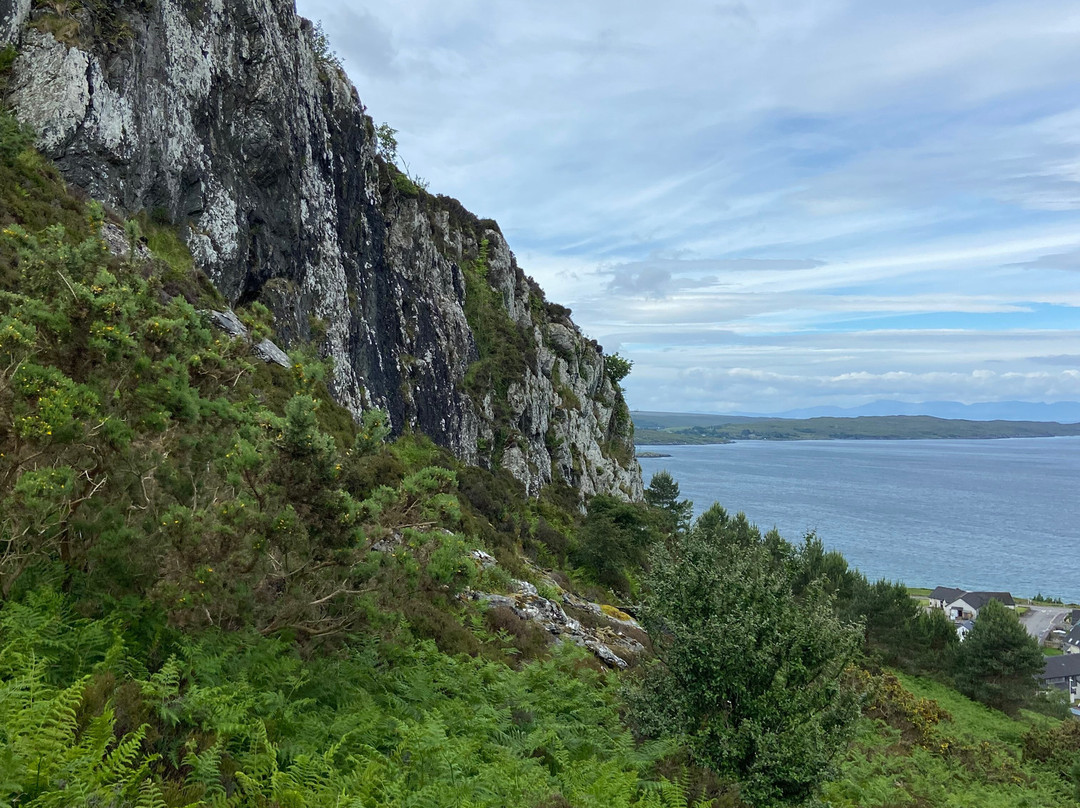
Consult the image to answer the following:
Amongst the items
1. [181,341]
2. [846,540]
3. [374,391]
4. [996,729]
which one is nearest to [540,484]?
[374,391]

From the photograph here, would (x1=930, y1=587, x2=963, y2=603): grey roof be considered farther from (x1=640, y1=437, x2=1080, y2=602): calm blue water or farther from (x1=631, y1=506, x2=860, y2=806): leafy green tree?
(x1=631, y1=506, x2=860, y2=806): leafy green tree

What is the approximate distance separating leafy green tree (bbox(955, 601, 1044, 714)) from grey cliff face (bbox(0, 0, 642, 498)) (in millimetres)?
30523

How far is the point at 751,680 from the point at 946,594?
76930 millimetres

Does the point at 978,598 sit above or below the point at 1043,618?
above

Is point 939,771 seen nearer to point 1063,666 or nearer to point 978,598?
point 1063,666

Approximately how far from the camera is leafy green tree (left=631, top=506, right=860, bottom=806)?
28.3 feet

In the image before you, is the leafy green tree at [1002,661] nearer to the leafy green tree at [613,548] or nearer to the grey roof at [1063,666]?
the leafy green tree at [613,548]

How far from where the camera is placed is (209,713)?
18.9 ft

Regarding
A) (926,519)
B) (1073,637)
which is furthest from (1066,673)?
(926,519)

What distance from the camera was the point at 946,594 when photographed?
230 ft

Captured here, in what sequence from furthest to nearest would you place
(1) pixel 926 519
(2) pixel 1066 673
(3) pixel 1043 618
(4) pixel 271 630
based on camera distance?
(1) pixel 926 519, (3) pixel 1043 618, (2) pixel 1066 673, (4) pixel 271 630

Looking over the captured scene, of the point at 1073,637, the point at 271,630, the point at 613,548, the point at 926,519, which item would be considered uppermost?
the point at 271,630

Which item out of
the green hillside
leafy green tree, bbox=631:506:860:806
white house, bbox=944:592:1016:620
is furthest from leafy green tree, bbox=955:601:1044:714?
leafy green tree, bbox=631:506:860:806

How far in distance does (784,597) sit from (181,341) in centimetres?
970
